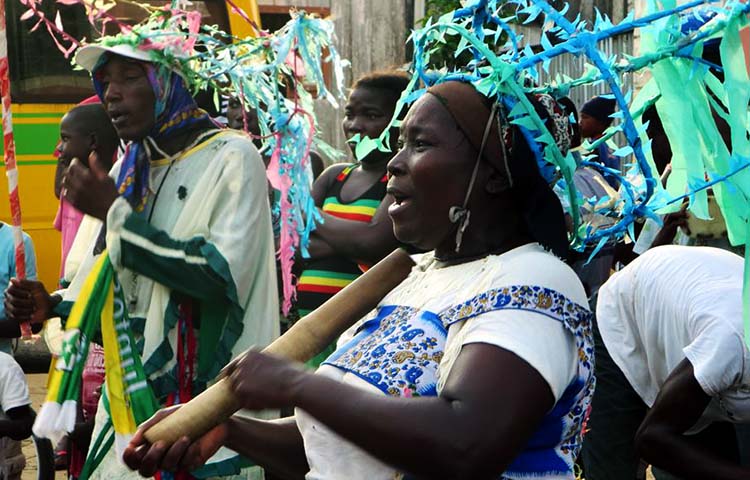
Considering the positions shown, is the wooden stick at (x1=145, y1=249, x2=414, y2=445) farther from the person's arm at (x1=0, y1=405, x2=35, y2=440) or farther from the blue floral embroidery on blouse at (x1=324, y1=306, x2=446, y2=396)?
the person's arm at (x1=0, y1=405, x2=35, y2=440)

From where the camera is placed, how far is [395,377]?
2324mm

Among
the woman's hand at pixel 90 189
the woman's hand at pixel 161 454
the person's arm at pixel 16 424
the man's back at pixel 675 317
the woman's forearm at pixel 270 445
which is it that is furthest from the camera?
the person's arm at pixel 16 424

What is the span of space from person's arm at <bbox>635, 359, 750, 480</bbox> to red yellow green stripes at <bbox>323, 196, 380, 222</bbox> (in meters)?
2.28

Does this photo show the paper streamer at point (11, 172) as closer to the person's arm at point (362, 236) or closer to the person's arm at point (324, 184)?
the person's arm at point (362, 236)

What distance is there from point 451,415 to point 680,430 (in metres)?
1.23

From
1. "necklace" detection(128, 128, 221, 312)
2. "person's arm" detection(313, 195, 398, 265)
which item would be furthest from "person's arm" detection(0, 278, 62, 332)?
"person's arm" detection(313, 195, 398, 265)

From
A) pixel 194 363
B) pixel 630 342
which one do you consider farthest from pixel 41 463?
pixel 630 342

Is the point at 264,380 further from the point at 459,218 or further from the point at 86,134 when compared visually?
the point at 86,134

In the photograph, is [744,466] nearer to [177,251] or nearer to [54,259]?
[177,251]

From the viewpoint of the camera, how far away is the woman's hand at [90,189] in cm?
416

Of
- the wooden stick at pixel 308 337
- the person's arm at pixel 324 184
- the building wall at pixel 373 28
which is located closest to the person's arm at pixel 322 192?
the person's arm at pixel 324 184

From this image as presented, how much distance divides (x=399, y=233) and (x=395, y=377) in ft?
1.07

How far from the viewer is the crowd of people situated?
2.21 metres

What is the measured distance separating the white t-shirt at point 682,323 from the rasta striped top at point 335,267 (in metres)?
1.76
